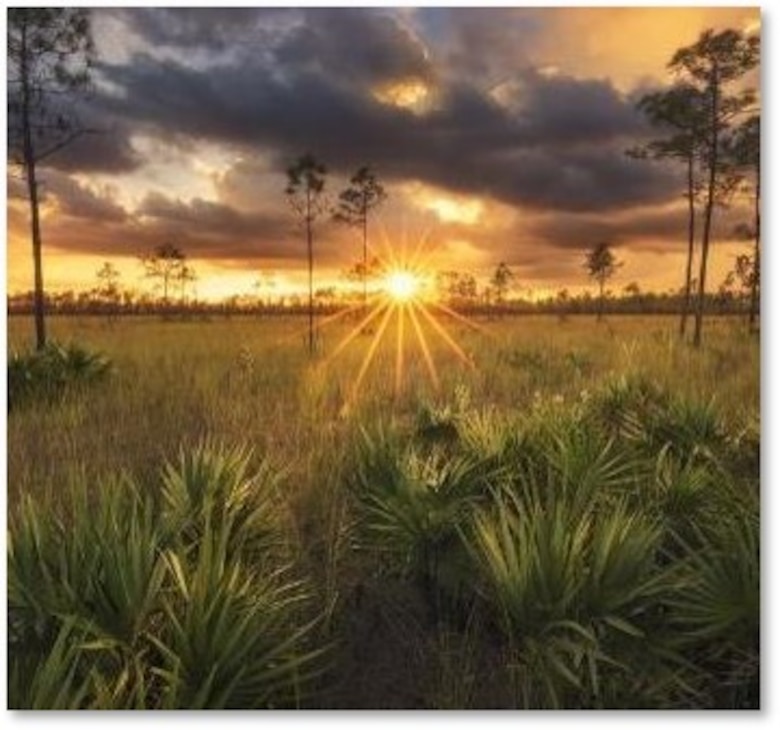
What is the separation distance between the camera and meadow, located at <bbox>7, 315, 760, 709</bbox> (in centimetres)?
376

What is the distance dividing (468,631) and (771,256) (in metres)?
2.04

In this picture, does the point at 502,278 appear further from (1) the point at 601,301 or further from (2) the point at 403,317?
(1) the point at 601,301

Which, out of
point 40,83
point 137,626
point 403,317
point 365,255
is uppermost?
point 40,83

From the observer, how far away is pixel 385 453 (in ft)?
17.7

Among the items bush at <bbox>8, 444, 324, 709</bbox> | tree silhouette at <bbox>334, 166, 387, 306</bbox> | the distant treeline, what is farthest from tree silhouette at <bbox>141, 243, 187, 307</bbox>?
bush at <bbox>8, 444, 324, 709</bbox>

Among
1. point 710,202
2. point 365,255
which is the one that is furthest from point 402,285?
point 710,202

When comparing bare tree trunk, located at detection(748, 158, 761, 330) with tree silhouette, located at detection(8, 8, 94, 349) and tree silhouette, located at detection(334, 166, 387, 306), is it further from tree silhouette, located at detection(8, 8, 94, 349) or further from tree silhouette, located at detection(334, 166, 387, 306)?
tree silhouette, located at detection(8, 8, 94, 349)

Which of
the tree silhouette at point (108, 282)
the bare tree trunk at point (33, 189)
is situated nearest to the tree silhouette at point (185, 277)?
the tree silhouette at point (108, 282)

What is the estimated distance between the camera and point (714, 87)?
553 cm

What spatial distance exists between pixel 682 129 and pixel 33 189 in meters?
3.32

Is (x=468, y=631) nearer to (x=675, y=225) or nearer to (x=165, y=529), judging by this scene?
(x=165, y=529)

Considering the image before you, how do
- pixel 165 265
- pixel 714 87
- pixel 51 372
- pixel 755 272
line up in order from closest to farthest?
pixel 755 272 → pixel 714 87 → pixel 165 265 → pixel 51 372

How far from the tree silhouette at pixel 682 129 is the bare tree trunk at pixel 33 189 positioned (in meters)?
2.95

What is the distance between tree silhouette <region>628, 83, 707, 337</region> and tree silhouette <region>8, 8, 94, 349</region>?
278 centimetres
